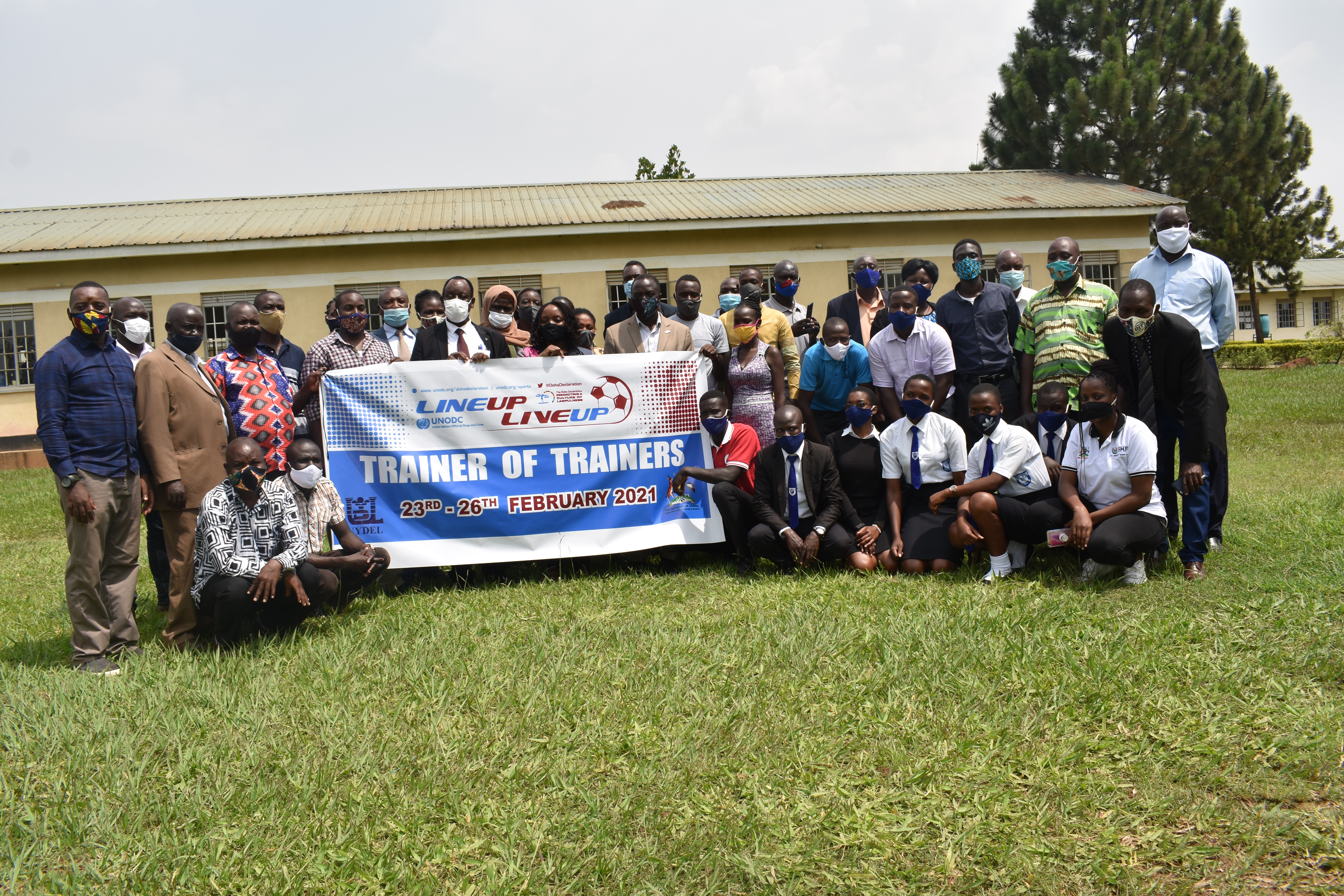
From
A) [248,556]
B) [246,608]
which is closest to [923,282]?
[248,556]

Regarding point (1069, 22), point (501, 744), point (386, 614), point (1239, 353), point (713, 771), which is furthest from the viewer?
point (1069, 22)

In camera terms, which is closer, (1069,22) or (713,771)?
(713,771)

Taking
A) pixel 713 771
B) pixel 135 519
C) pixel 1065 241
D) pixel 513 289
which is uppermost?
pixel 513 289

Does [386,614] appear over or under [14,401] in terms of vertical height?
under

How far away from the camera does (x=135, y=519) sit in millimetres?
5449

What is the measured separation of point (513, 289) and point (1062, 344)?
49.1 feet

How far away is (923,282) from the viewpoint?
7.54 m

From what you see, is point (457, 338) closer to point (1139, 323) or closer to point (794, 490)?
point (794, 490)

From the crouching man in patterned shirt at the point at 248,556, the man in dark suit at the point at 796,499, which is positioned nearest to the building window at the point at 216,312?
the crouching man in patterned shirt at the point at 248,556

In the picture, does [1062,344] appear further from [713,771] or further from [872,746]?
[713,771]

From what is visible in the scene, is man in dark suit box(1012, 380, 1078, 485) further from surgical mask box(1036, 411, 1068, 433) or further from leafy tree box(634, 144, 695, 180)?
leafy tree box(634, 144, 695, 180)

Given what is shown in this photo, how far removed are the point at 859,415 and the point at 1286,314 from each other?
49.2m

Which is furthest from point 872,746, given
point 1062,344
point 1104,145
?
point 1104,145

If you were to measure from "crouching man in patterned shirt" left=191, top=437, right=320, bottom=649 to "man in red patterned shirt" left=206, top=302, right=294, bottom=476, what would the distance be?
534 millimetres
